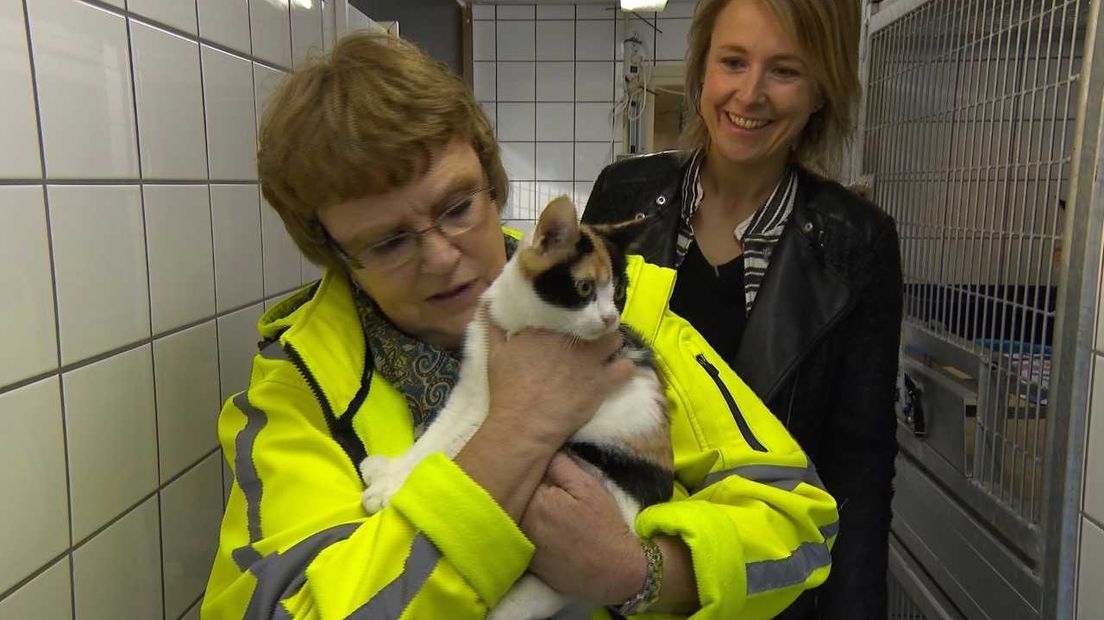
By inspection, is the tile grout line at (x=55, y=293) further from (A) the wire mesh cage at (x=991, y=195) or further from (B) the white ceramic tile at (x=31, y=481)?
(A) the wire mesh cage at (x=991, y=195)

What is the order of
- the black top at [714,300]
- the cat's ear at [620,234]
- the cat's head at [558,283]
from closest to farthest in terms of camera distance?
the cat's head at [558,283]
the cat's ear at [620,234]
the black top at [714,300]

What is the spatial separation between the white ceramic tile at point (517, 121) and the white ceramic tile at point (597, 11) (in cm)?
54

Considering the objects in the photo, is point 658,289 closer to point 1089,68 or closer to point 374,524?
point 374,524

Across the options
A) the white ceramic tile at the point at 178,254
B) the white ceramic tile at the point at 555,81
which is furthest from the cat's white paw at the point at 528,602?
the white ceramic tile at the point at 555,81

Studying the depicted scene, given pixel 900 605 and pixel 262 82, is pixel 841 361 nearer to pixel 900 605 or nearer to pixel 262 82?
pixel 900 605

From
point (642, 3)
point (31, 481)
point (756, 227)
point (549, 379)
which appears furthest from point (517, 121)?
point (31, 481)

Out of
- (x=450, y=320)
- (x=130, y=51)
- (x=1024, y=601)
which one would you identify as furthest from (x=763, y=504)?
(x=130, y=51)

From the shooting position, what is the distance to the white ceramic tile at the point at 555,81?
404 centimetres

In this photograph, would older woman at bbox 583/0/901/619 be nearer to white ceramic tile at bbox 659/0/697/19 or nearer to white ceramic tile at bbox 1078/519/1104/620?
white ceramic tile at bbox 1078/519/1104/620

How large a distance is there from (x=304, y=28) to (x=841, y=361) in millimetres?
1267

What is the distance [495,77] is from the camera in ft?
13.3

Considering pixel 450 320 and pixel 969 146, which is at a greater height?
pixel 969 146

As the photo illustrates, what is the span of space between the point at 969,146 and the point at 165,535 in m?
1.58

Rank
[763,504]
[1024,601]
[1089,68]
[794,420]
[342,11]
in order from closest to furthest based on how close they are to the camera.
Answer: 1. [763,504]
2. [1089,68]
3. [1024,601]
4. [794,420]
5. [342,11]
